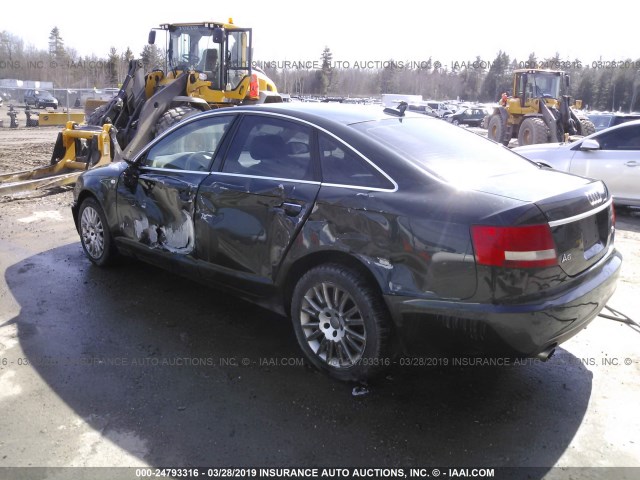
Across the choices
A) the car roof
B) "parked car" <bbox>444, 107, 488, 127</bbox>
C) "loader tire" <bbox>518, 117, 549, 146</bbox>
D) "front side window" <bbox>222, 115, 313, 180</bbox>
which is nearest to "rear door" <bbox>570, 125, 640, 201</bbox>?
the car roof

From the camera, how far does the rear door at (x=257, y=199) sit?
365 centimetres

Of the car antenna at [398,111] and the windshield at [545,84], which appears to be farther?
the windshield at [545,84]

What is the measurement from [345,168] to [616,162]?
668cm

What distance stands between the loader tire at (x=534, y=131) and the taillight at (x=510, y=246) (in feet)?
49.4

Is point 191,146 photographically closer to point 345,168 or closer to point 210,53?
point 345,168

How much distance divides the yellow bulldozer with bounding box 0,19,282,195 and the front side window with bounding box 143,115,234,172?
5.64 m

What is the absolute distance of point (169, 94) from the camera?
36.7 feet

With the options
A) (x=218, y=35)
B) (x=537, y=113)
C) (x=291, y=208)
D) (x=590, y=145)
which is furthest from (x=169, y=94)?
(x=537, y=113)

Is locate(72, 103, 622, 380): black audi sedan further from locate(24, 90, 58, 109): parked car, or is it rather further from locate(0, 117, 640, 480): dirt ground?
locate(24, 90, 58, 109): parked car

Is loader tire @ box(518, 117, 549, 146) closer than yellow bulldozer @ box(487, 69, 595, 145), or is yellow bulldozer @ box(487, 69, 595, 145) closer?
loader tire @ box(518, 117, 549, 146)

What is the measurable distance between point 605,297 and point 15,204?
8.27m

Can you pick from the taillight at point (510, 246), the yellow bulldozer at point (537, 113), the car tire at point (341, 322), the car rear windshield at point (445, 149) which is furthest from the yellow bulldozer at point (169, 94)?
the yellow bulldozer at point (537, 113)

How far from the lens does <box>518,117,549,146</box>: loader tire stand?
654 inches

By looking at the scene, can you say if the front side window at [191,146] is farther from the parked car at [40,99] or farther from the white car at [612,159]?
the parked car at [40,99]
